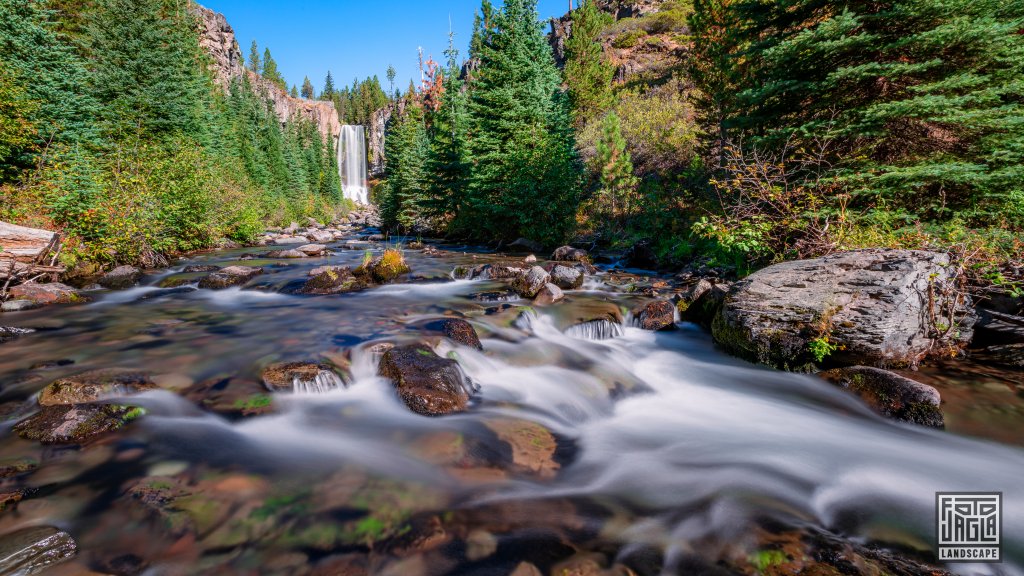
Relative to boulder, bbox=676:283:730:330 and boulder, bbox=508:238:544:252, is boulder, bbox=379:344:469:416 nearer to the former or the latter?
boulder, bbox=676:283:730:330

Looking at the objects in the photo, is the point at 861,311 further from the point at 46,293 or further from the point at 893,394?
the point at 46,293

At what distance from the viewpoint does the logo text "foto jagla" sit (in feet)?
9.82

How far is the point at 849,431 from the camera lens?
4812mm

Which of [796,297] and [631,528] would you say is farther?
[796,297]

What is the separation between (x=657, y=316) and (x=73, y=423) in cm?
872

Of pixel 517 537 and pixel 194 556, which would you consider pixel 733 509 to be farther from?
pixel 194 556

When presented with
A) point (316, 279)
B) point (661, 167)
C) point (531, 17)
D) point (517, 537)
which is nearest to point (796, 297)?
Result: point (517, 537)

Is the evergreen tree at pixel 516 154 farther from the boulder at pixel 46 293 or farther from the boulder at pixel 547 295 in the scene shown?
the boulder at pixel 46 293

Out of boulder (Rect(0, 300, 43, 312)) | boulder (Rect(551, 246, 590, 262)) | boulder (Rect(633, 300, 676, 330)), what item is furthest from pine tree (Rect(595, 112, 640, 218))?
boulder (Rect(0, 300, 43, 312))

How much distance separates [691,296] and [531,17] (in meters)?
26.4

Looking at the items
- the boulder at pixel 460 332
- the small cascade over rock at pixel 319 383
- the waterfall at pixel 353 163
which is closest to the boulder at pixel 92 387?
the small cascade over rock at pixel 319 383

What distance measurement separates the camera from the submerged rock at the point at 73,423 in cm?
392

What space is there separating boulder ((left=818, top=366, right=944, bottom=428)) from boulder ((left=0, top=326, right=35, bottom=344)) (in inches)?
512

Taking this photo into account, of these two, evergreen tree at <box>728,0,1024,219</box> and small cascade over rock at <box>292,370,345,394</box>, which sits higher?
evergreen tree at <box>728,0,1024,219</box>
